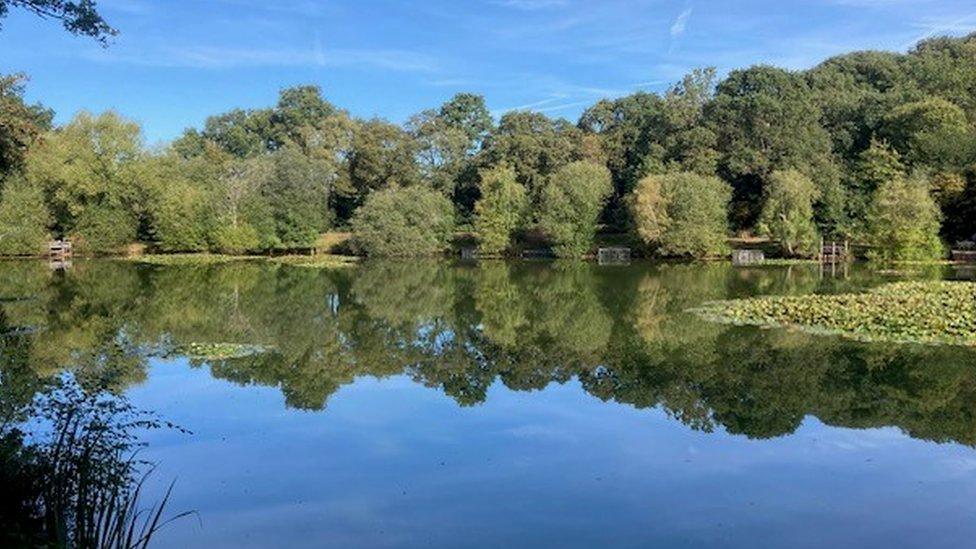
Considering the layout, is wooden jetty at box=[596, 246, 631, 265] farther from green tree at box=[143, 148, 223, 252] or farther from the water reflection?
green tree at box=[143, 148, 223, 252]

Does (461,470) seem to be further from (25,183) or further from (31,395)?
(25,183)

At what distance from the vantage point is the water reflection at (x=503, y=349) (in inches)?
485

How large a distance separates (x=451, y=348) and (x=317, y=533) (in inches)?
408

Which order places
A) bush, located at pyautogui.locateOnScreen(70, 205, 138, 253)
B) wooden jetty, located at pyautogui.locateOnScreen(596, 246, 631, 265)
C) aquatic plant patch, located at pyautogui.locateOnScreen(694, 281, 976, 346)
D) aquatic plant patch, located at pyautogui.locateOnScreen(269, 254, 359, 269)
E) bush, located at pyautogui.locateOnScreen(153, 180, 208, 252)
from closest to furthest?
aquatic plant patch, located at pyautogui.locateOnScreen(694, 281, 976, 346) < aquatic plant patch, located at pyautogui.locateOnScreen(269, 254, 359, 269) < wooden jetty, located at pyautogui.locateOnScreen(596, 246, 631, 265) < bush, located at pyautogui.locateOnScreen(70, 205, 138, 253) < bush, located at pyautogui.locateOnScreen(153, 180, 208, 252)

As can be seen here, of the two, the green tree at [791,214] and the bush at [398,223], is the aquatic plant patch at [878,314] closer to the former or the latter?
the green tree at [791,214]

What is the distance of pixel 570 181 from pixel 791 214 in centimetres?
1358

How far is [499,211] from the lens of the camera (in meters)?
53.6

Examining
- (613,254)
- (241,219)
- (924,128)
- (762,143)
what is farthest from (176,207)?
(924,128)

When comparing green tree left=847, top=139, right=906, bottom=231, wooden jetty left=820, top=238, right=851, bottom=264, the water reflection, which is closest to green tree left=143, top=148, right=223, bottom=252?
the water reflection

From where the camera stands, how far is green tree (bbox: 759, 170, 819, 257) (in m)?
46.3

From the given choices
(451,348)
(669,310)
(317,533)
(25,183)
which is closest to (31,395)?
(317,533)

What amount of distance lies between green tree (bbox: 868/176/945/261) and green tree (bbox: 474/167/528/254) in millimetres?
21357

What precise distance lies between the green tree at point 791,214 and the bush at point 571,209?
34.1 feet

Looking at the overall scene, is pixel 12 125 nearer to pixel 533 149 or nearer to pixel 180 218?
pixel 180 218
